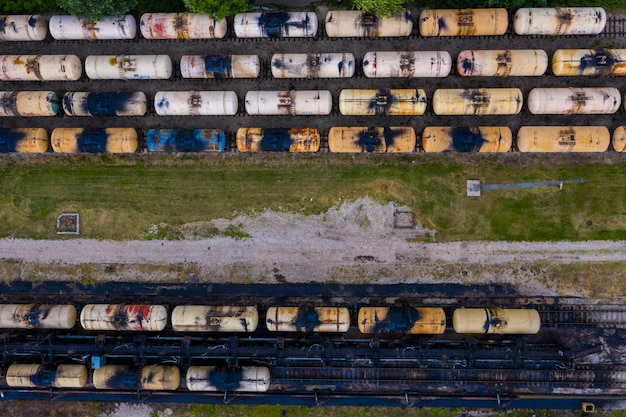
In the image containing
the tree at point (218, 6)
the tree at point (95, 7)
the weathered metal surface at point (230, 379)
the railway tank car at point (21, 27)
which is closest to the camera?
the tree at point (95, 7)

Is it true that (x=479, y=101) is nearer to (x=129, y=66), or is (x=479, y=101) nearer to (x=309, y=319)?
(x=309, y=319)

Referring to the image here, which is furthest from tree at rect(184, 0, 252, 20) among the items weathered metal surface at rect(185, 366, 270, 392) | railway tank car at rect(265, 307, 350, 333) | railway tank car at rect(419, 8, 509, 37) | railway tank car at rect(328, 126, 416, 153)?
weathered metal surface at rect(185, 366, 270, 392)

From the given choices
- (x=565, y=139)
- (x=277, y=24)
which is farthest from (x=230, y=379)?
(x=565, y=139)

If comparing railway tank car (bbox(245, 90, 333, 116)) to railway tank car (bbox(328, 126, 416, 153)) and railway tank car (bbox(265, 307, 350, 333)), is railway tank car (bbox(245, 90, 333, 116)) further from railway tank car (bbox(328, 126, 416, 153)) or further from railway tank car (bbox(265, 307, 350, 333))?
railway tank car (bbox(265, 307, 350, 333))

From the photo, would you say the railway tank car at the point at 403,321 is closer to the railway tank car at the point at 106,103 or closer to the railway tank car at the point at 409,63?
the railway tank car at the point at 409,63

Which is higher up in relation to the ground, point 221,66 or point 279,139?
point 221,66

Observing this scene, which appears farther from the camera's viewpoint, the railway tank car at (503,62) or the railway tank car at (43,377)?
the railway tank car at (43,377)

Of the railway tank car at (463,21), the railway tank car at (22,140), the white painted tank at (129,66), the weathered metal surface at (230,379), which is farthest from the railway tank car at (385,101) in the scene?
the railway tank car at (22,140)
